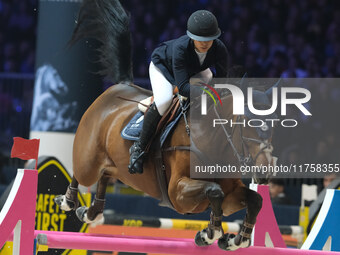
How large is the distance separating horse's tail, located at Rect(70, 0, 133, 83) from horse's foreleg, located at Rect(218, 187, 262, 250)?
1.73m

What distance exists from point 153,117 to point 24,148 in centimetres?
88

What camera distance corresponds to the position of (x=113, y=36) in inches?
199

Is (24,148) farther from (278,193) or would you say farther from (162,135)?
(278,193)

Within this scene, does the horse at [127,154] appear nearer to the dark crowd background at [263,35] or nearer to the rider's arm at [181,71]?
the rider's arm at [181,71]

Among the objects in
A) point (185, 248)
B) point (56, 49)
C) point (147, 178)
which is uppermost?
point (56, 49)

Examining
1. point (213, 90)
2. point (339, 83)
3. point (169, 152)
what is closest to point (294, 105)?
point (213, 90)

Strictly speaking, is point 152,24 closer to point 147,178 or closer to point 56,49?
point 56,49

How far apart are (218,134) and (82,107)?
9.14 ft

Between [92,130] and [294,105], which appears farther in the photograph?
[92,130]

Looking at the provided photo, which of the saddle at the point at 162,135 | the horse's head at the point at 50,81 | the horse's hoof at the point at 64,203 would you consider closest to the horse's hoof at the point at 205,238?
the saddle at the point at 162,135

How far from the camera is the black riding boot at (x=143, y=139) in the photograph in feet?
13.3

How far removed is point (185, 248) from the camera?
3.63 meters

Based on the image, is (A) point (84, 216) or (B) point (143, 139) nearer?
(B) point (143, 139)

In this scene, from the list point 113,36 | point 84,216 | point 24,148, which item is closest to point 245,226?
point 24,148
